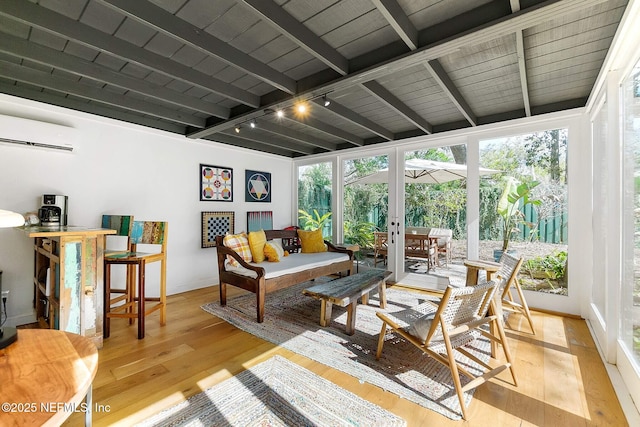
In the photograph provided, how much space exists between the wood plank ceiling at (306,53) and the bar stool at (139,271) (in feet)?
4.64

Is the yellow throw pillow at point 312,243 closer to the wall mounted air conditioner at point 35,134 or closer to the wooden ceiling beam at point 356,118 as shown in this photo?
the wooden ceiling beam at point 356,118

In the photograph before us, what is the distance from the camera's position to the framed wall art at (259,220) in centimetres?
521

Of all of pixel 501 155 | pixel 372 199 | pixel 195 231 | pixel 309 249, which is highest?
pixel 501 155

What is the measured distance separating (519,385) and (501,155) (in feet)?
9.46

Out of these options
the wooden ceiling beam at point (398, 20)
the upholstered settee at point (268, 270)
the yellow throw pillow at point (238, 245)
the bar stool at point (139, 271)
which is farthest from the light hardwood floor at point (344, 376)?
the wooden ceiling beam at point (398, 20)

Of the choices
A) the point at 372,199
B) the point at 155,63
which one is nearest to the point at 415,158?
the point at 372,199

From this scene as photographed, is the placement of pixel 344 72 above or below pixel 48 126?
above

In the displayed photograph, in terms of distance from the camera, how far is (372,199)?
5.08 metres

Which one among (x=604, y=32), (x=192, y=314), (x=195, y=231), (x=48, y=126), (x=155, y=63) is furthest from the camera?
(x=195, y=231)

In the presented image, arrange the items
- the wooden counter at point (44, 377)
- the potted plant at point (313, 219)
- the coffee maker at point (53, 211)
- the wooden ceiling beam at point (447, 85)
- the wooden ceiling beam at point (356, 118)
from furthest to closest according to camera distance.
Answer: the potted plant at point (313, 219) → the wooden ceiling beam at point (356, 118) → the coffee maker at point (53, 211) → the wooden ceiling beam at point (447, 85) → the wooden counter at point (44, 377)

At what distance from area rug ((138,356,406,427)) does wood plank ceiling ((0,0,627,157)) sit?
2435 millimetres

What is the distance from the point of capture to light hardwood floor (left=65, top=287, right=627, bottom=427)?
172cm

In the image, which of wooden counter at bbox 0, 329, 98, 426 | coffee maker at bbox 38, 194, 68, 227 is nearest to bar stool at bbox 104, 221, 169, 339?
coffee maker at bbox 38, 194, 68, 227

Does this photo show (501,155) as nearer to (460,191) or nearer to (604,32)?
(460,191)
